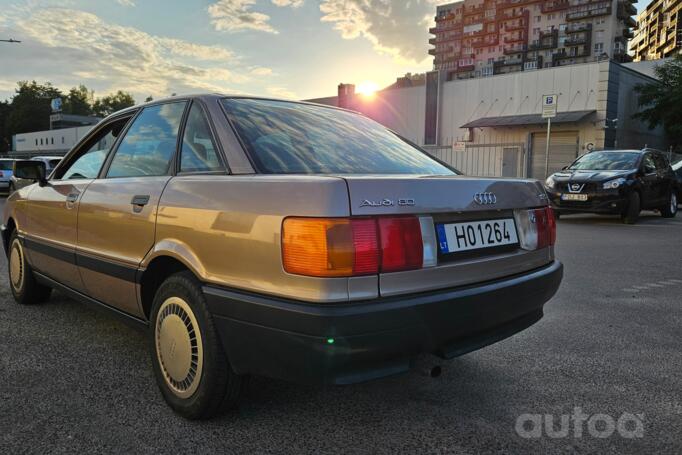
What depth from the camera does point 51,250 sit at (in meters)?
3.57

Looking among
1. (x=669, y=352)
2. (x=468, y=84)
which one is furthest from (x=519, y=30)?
(x=669, y=352)

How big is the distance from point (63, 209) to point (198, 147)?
1.39m

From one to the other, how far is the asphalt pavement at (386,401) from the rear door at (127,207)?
0.48m

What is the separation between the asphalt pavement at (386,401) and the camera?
2.16 meters

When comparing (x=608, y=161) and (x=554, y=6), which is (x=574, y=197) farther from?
(x=554, y=6)

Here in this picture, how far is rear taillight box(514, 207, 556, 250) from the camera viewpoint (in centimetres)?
257

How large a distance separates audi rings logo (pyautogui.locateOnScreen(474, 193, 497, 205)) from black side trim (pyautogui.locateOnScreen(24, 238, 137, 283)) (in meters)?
1.67

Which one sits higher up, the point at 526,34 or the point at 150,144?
the point at 526,34

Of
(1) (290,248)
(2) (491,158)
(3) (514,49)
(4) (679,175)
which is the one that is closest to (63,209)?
(1) (290,248)

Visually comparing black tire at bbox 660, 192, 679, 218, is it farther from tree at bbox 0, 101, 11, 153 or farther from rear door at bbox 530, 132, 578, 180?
tree at bbox 0, 101, 11, 153

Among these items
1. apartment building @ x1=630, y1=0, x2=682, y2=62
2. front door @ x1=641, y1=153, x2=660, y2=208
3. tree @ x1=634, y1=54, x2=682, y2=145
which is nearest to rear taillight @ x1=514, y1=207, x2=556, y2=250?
front door @ x1=641, y1=153, x2=660, y2=208

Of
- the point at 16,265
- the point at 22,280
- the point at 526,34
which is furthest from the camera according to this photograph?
the point at 526,34

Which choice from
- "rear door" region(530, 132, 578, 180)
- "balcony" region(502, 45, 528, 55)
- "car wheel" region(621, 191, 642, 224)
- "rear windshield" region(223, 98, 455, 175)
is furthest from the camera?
"balcony" region(502, 45, 528, 55)

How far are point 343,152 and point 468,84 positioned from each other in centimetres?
2870
